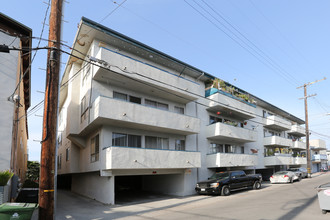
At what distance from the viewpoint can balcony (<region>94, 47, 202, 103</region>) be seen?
49.1 feet

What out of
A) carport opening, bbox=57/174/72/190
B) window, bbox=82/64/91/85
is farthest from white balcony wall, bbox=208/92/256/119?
carport opening, bbox=57/174/72/190

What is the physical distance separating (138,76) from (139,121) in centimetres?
294

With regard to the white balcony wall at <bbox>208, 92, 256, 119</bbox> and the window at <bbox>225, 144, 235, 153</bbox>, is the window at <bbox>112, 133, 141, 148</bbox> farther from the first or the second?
the window at <bbox>225, 144, 235, 153</bbox>

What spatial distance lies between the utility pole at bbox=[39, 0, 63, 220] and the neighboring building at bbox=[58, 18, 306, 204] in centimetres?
277

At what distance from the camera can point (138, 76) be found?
16109 millimetres

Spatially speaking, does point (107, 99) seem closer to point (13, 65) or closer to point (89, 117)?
point (89, 117)

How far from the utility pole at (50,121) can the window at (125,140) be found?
7.62 metres

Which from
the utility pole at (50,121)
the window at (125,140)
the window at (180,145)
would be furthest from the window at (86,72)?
the window at (180,145)

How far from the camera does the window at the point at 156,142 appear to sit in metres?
17.6

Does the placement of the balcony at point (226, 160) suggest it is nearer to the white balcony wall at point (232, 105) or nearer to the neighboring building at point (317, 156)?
the white balcony wall at point (232, 105)

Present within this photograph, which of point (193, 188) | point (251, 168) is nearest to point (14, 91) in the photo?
point (193, 188)

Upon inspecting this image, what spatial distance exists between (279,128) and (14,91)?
32428 mm

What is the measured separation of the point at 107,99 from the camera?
560 inches

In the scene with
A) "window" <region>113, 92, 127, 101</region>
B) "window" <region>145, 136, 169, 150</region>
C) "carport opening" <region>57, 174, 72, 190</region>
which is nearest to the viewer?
"window" <region>113, 92, 127, 101</region>
